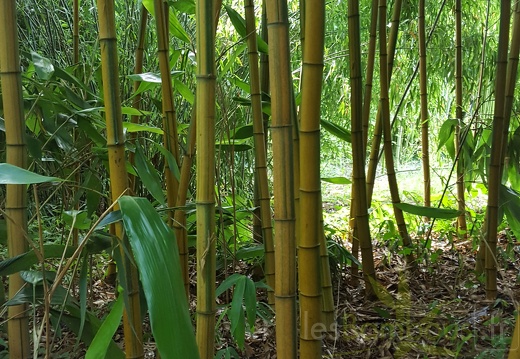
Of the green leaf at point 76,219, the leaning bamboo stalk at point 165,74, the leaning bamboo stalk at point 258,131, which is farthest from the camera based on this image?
the leaning bamboo stalk at point 258,131

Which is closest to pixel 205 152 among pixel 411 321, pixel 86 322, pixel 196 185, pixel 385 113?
pixel 196 185

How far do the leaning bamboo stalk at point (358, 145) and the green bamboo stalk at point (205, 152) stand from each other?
29.1 inches

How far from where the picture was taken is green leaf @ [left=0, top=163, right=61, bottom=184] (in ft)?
1.98

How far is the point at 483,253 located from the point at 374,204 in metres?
1.14

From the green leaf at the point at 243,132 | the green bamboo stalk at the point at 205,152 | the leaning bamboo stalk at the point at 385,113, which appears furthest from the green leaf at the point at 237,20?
the leaning bamboo stalk at the point at 385,113

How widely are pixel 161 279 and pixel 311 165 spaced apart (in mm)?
374

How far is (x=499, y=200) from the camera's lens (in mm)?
1484

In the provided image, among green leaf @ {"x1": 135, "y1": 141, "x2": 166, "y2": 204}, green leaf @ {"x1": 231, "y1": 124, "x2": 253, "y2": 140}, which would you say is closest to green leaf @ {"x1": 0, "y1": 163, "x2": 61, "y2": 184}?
green leaf @ {"x1": 135, "y1": 141, "x2": 166, "y2": 204}

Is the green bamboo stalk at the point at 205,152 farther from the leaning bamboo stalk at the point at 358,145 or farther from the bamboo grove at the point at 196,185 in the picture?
the leaning bamboo stalk at the point at 358,145

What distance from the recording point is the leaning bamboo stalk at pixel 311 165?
79 centimetres

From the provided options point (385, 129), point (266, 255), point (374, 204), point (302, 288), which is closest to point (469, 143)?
point (385, 129)

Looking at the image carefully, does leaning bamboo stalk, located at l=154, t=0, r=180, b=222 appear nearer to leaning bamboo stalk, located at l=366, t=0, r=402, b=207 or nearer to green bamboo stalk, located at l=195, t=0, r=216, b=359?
green bamboo stalk, located at l=195, t=0, r=216, b=359

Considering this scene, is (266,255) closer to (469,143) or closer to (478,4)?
(469,143)

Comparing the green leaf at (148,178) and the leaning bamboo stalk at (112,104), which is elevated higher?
the leaning bamboo stalk at (112,104)
